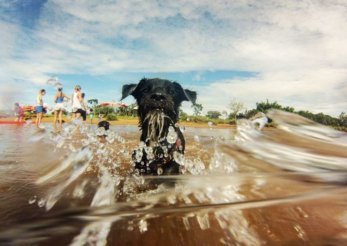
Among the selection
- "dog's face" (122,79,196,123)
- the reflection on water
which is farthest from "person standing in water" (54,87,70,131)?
"dog's face" (122,79,196,123)

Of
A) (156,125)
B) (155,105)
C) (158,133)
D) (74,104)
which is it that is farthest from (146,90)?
(74,104)

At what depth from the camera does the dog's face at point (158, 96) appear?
18.8ft

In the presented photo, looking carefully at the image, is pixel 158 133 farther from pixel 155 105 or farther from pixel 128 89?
pixel 128 89

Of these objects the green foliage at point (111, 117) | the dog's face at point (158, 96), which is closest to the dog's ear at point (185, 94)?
the dog's face at point (158, 96)

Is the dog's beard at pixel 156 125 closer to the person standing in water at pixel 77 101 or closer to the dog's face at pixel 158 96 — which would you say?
the dog's face at pixel 158 96

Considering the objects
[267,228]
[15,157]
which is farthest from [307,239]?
[15,157]

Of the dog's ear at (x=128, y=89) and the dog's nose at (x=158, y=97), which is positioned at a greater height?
the dog's ear at (x=128, y=89)

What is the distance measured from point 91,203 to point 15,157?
483 centimetres

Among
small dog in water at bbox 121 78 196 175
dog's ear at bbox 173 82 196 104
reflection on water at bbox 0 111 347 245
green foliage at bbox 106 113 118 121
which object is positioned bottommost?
green foliage at bbox 106 113 118 121

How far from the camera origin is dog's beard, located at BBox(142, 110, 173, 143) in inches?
224

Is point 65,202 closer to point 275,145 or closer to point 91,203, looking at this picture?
point 91,203

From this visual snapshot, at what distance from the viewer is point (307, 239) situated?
253 centimetres

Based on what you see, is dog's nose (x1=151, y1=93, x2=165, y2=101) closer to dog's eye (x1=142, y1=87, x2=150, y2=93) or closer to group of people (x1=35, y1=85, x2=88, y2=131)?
dog's eye (x1=142, y1=87, x2=150, y2=93)

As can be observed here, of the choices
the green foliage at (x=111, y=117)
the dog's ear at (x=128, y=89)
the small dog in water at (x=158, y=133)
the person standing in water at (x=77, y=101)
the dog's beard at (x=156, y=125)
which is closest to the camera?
the small dog in water at (x=158, y=133)
